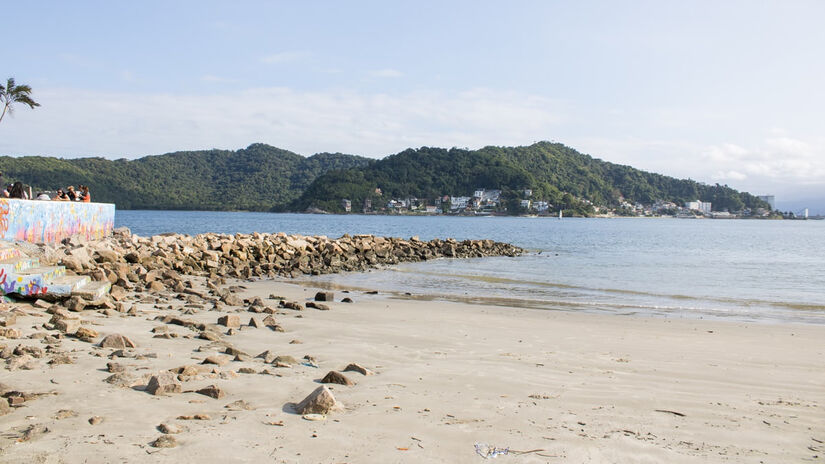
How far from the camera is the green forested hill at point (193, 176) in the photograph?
92.8 m

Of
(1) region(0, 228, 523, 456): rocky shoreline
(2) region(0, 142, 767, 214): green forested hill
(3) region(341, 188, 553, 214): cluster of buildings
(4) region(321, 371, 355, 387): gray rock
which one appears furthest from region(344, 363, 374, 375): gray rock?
(3) region(341, 188, 553, 214): cluster of buildings

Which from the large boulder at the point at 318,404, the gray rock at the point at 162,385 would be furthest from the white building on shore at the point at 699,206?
the gray rock at the point at 162,385

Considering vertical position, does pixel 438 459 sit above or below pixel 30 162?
below

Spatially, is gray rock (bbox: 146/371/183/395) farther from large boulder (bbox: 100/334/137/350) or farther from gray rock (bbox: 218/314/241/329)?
gray rock (bbox: 218/314/241/329)

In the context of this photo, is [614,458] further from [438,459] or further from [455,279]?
[455,279]

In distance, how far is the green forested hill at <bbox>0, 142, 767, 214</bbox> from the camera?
124 m

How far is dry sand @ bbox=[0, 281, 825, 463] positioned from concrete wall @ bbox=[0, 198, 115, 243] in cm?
768

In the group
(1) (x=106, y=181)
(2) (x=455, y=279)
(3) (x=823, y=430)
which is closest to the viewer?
(3) (x=823, y=430)

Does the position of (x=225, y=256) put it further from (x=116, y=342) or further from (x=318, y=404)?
(x=318, y=404)

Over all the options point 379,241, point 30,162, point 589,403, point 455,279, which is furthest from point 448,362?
point 30,162

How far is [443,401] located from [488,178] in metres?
137

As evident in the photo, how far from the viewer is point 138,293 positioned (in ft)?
36.6

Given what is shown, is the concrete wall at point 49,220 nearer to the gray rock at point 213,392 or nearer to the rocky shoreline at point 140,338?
the rocky shoreline at point 140,338

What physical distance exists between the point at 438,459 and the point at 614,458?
115cm
